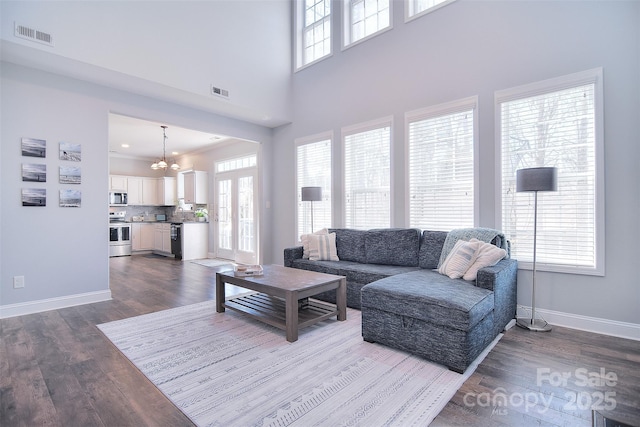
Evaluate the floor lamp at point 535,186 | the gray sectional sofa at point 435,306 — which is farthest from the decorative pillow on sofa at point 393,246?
the floor lamp at point 535,186

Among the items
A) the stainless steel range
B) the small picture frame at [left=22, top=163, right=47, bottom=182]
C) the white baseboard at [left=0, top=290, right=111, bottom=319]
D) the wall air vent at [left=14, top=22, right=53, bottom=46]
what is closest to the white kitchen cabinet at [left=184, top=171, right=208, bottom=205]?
the stainless steel range

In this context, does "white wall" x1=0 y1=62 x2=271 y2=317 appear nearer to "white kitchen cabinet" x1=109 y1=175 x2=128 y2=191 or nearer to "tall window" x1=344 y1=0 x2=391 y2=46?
"tall window" x1=344 y1=0 x2=391 y2=46

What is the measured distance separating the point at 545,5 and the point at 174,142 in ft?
23.9

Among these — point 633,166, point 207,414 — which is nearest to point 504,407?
point 207,414

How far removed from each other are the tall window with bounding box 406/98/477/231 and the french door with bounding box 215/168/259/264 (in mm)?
3689

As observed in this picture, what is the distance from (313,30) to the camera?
5.61 meters

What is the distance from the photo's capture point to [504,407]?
180 cm

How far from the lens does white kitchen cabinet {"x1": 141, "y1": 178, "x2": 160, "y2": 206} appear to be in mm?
9219

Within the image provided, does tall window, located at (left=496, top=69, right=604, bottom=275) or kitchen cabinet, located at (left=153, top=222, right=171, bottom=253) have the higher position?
tall window, located at (left=496, top=69, right=604, bottom=275)

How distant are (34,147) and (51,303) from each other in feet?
5.95

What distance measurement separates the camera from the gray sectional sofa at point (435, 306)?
221cm

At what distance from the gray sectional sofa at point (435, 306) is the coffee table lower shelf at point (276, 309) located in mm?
394

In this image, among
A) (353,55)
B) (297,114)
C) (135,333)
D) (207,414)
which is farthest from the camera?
(297,114)

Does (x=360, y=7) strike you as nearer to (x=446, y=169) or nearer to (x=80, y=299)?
(x=446, y=169)
